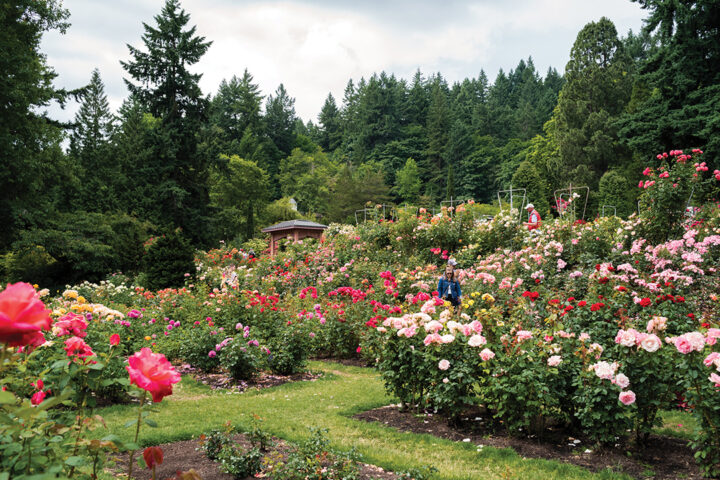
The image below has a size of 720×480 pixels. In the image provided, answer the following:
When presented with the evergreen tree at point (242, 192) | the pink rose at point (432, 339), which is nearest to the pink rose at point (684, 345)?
the pink rose at point (432, 339)

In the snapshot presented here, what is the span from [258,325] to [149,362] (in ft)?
19.7

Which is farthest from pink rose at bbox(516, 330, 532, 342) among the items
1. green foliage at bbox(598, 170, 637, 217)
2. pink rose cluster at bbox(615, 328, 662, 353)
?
Result: green foliage at bbox(598, 170, 637, 217)

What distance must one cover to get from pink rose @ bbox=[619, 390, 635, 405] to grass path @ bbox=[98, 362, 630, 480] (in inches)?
19.4

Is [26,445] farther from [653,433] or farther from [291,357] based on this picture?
[291,357]

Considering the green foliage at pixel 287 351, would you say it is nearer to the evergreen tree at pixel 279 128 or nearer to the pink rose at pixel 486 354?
the pink rose at pixel 486 354

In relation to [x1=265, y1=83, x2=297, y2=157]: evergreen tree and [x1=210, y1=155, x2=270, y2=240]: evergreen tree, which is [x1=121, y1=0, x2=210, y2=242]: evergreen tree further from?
[x1=265, y1=83, x2=297, y2=157]: evergreen tree

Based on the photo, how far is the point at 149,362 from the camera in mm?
1358

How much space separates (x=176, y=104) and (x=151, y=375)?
90.4ft

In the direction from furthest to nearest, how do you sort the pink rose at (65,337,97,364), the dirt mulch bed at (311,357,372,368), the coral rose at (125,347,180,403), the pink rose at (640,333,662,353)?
1. the dirt mulch bed at (311,357,372,368)
2. the pink rose at (640,333,662,353)
3. the pink rose at (65,337,97,364)
4. the coral rose at (125,347,180,403)

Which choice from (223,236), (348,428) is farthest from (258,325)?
(223,236)

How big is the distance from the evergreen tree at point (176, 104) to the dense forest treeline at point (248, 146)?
0.26 ft

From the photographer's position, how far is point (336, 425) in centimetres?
443

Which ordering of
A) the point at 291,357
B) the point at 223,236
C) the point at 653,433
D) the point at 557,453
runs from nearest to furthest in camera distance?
1. the point at 557,453
2. the point at 653,433
3. the point at 291,357
4. the point at 223,236

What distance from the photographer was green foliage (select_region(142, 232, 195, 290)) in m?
14.8
